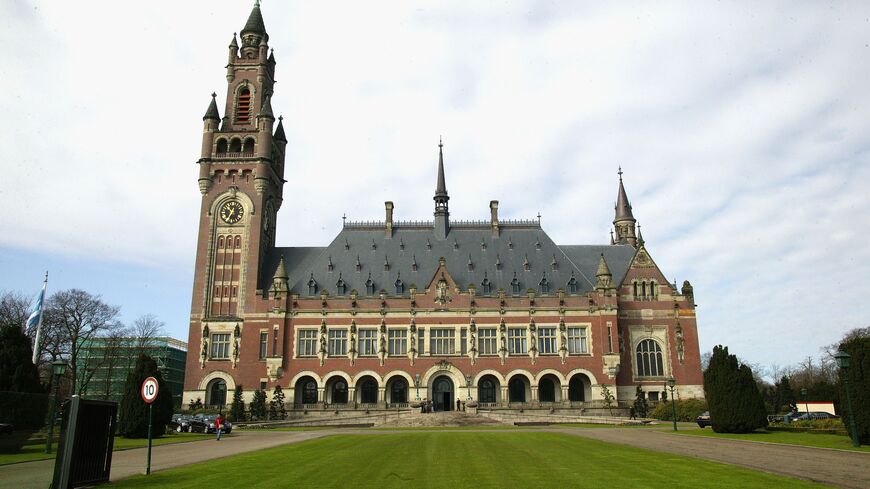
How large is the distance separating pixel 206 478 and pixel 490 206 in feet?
183

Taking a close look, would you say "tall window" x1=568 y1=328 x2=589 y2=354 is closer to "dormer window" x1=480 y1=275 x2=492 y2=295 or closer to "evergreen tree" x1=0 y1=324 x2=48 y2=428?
"dormer window" x1=480 y1=275 x2=492 y2=295

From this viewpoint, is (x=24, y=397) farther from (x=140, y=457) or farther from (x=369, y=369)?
(x=369, y=369)

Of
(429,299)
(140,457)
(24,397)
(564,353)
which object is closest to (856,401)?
(140,457)

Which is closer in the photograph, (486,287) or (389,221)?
(486,287)

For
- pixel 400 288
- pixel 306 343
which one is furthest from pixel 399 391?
pixel 306 343

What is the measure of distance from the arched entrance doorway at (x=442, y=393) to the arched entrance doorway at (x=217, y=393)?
20863 mm

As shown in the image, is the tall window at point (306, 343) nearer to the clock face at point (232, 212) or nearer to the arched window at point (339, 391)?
the arched window at point (339, 391)

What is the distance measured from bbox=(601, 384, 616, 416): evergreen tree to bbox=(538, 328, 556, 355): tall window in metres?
5.92

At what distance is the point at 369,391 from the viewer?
62.0 meters

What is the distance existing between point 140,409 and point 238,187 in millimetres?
35339

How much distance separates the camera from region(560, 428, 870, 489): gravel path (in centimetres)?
1586

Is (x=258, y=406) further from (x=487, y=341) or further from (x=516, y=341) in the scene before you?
(x=516, y=341)

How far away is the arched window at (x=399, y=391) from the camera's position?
61.2m

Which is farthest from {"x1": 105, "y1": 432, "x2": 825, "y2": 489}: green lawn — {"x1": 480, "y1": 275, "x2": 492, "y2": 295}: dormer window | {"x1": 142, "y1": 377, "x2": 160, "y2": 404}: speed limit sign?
{"x1": 480, "y1": 275, "x2": 492, "y2": 295}: dormer window
